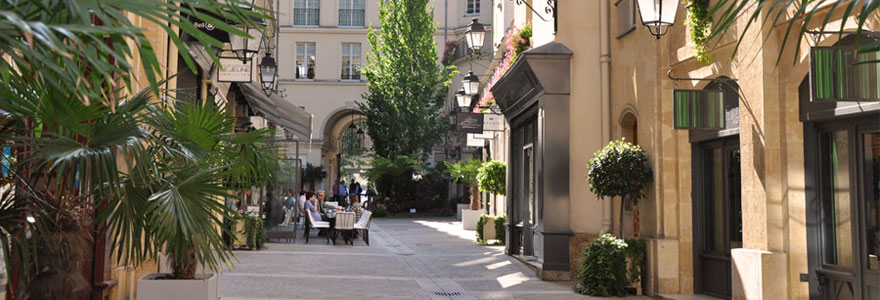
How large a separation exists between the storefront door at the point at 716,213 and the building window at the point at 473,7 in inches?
1313

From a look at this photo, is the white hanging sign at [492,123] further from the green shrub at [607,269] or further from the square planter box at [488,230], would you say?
the green shrub at [607,269]

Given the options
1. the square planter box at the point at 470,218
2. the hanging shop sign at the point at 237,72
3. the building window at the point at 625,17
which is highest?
the building window at the point at 625,17

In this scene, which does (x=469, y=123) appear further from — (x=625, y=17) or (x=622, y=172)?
(x=622, y=172)

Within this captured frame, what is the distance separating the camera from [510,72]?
14.7 meters

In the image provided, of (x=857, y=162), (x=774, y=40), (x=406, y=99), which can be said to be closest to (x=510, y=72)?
(x=774, y=40)

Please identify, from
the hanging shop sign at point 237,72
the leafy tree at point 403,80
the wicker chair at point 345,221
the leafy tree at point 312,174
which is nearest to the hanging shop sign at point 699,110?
the hanging shop sign at point 237,72

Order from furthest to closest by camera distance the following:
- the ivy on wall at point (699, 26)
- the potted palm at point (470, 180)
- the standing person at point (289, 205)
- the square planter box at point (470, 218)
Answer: the square planter box at point (470, 218) → the potted palm at point (470, 180) → the standing person at point (289, 205) → the ivy on wall at point (699, 26)

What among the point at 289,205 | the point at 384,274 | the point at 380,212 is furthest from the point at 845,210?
the point at 380,212

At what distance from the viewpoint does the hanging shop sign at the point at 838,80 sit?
6305mm

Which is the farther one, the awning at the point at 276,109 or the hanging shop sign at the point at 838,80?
the awning at the point at 276,109

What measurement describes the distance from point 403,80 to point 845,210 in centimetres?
3089

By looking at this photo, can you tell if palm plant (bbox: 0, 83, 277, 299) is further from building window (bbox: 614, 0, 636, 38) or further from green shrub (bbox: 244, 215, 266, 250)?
green shrub (bbox: 244, 215, 266, 250)

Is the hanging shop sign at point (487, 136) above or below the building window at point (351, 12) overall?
below

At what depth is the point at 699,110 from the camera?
9156 mm
